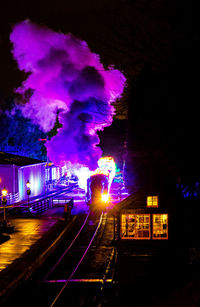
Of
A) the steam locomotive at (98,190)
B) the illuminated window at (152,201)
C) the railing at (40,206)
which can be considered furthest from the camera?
the railing at (40,206)

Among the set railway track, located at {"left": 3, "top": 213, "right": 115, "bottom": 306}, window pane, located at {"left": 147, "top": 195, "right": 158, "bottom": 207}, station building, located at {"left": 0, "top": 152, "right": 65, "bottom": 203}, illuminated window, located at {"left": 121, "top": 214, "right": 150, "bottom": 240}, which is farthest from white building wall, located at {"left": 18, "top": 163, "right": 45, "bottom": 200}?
window pane, located at {"left": 147, "top": 195, "right": 158, "bottom": 207}

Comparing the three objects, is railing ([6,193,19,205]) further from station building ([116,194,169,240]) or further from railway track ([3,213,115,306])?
station building ([116,194,169,240])

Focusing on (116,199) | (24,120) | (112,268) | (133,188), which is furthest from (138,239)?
(24,120)

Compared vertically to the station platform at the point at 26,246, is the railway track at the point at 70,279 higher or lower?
lower

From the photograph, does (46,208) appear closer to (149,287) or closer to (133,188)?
(133,188)

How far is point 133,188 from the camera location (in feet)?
72.8

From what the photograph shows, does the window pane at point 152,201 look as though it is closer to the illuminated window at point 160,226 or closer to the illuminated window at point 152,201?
the illuminated window at point 152,201

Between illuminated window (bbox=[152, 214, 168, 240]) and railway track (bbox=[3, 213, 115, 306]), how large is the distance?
268 centimetres

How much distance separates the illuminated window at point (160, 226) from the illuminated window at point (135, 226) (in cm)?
39

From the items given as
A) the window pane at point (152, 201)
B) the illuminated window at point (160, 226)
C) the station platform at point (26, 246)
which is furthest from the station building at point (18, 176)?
the illuminated window at point (160, 226)

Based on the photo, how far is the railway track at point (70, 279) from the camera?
10406 millimetres

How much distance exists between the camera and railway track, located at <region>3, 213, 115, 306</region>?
1041cm

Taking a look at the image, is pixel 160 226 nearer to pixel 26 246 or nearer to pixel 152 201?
pixel 152 201

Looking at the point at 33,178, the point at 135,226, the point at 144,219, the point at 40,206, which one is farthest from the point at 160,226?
the point at 33,178
